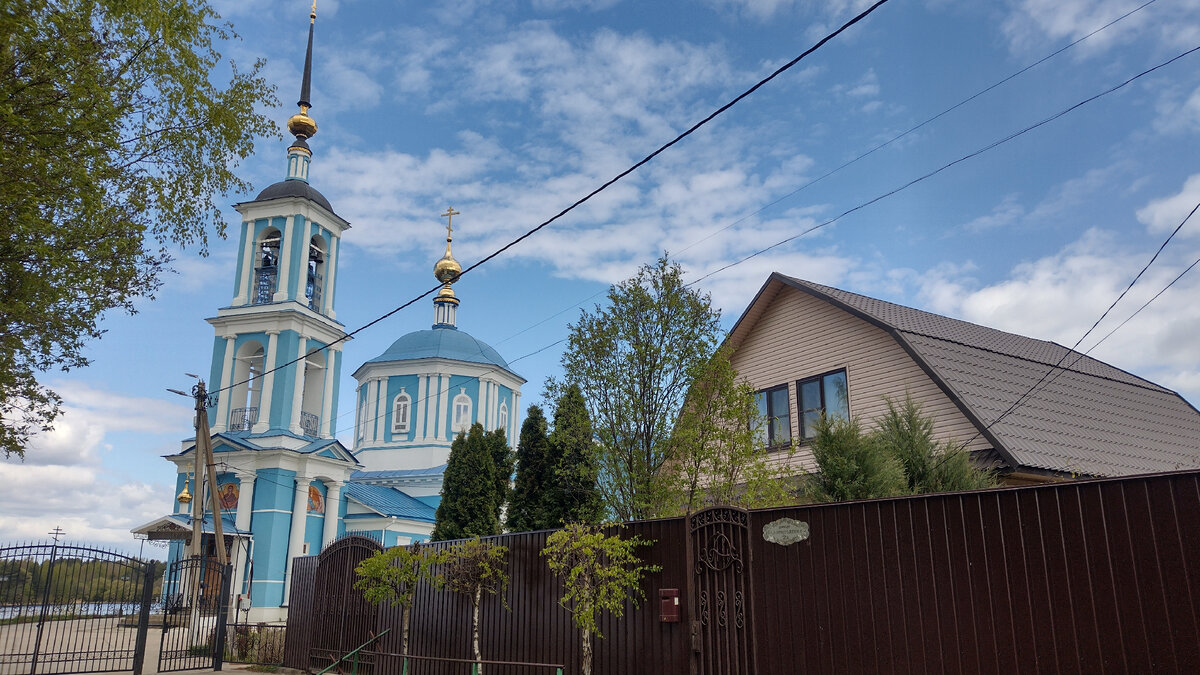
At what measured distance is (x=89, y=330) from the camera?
12.3m

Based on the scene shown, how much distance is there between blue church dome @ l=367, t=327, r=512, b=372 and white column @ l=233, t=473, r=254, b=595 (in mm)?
14170

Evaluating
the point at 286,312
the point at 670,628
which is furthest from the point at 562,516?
the point at 286,312

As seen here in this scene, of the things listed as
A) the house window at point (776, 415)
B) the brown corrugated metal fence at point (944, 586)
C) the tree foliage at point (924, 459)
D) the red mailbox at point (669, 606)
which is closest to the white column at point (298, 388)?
the house window at point (776, 415)

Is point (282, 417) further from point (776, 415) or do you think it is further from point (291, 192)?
point (776, 415)

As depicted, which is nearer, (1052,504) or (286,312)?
(1052,504)

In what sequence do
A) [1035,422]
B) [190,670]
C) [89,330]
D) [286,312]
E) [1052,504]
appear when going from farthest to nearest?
[286,312] < [190,670] < [1035,422] < [89,330] < [1052,504]

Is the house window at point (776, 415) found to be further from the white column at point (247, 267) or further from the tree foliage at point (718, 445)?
the white column at point (247, 267)

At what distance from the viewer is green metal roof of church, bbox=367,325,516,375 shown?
47094 millimetres

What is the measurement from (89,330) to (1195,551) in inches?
525

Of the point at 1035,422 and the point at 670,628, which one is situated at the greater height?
the point at 1035,422

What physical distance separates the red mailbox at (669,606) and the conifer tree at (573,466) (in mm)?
2104

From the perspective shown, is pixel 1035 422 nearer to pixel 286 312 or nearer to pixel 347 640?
pixel 347 640

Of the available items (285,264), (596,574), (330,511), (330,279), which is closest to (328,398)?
(330,511)

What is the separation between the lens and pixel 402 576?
12.4 m
